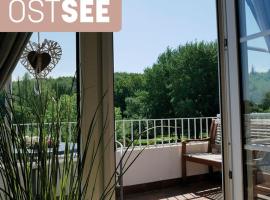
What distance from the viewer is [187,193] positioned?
3.60 meters

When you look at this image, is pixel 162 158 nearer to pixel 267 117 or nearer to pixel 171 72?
pixel 171 72

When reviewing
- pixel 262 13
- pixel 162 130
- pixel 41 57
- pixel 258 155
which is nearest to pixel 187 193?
pixel 162 130

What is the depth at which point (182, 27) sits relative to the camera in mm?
4824

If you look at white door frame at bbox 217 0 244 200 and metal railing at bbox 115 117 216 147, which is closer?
white door frame at bbox 217 0 244 200

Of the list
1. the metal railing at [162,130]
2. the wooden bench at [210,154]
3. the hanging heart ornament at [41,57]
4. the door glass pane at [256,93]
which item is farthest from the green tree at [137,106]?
the hanging heart ornament at [41,57]

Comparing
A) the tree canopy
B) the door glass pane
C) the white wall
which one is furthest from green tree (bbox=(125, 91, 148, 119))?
the door glass pane

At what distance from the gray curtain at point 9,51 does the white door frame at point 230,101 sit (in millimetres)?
1311

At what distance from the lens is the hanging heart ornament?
1562 millimetres

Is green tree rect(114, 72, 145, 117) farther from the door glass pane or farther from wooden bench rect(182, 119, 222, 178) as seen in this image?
the door glass pane

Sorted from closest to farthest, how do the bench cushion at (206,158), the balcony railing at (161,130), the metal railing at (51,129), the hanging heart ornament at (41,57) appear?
the metal railing at (51,129) → the hanging heart ornament at (41,57) → the bench cushion at (206,158) → the balcony railing at (161,130)

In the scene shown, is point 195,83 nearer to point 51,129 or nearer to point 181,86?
point 181,86

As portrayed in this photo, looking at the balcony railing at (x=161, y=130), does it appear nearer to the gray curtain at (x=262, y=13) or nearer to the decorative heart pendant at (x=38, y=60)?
the gray curtain at (x=262, y=13)

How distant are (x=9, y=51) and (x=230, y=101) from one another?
141cm

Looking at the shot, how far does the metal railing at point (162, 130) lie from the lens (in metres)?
4.17
